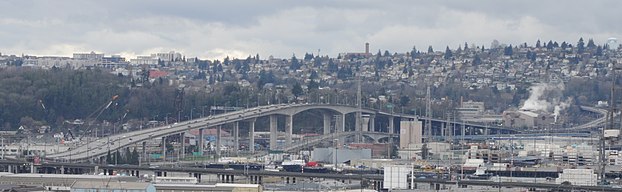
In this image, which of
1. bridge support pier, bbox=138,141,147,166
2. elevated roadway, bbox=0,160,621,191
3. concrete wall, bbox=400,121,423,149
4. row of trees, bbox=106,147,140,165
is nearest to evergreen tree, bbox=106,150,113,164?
row of trees, bbox=106,147,140,165

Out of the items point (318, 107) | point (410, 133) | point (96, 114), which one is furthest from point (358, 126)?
point (96, 114)

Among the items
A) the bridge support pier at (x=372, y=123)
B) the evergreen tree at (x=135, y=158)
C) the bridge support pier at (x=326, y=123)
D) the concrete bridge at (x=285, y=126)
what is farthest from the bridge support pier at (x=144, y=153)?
the bridge support pier at (x=372, y=123)

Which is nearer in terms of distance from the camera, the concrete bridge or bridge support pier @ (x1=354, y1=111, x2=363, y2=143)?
the concrete bridge

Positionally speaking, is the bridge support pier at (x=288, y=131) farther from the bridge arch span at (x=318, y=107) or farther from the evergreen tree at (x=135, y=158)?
the evergreen tree at (x=135, y=158)

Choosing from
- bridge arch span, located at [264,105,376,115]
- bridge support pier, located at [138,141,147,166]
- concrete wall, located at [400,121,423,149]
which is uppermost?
bridge arch span, located at [264,105,376,115]

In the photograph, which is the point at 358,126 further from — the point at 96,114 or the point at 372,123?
the point at 96,114

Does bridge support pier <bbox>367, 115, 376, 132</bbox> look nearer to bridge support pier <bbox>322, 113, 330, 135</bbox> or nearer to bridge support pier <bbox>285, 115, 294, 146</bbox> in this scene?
bridge support pier <bbox>322, 113, 330, 135</bbox>

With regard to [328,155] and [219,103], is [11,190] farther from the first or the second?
[219,103]

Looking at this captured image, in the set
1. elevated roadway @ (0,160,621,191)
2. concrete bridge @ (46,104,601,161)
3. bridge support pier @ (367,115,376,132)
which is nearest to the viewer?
elevated roadway @ (0,160,621,191)

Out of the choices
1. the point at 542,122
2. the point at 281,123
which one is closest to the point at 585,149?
the point at 281,123

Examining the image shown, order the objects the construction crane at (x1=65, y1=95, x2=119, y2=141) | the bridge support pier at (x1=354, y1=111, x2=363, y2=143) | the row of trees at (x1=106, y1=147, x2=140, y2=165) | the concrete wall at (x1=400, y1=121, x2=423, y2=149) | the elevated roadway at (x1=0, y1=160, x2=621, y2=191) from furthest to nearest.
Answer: the bridge support pier at (x1=354, y1=111, x2=363, y2=143) → the construction crane at (x1=65, y1=95, x2=119, y2=141) → the concrete wall at (x1=400, y1=121, x2=423, y2=149) → the row of trees at (x1=106, y1=147, x2=140, y2=165) → the elevated roadway at (x1=0, y1=160, x2=621, y2=191)

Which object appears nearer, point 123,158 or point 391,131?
point 123,158
